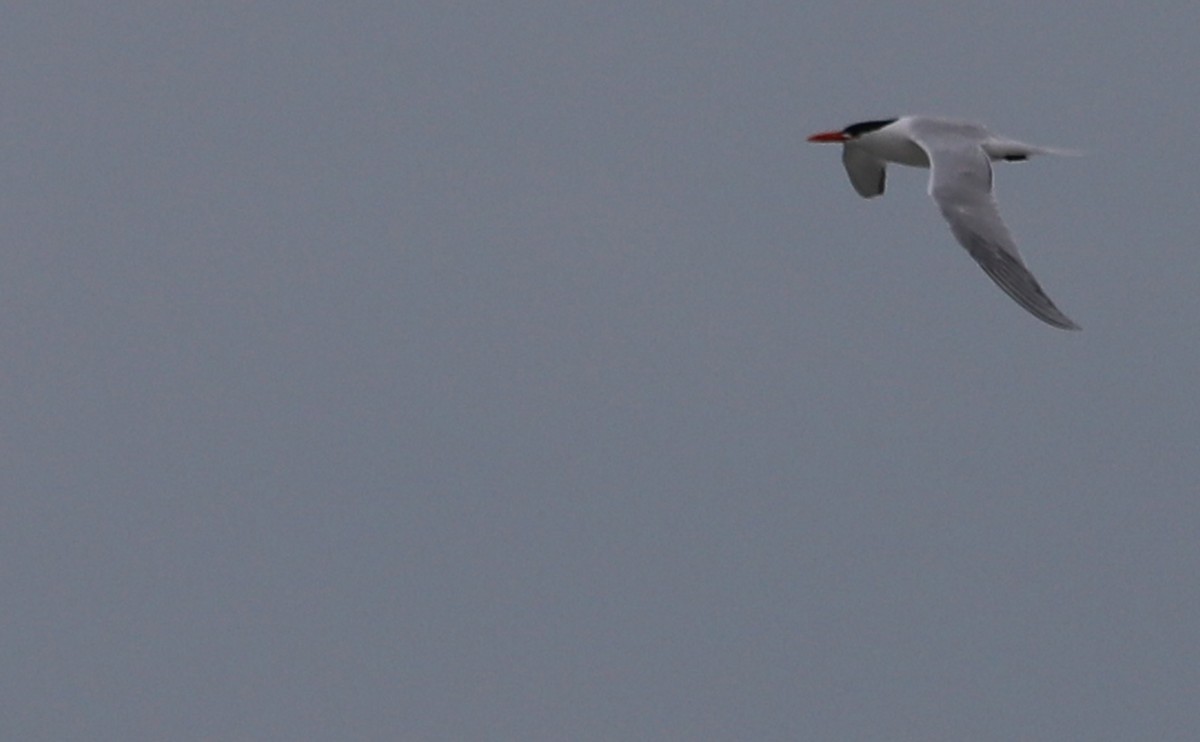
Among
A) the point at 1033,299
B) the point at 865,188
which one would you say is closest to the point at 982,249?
the point at 1033,299

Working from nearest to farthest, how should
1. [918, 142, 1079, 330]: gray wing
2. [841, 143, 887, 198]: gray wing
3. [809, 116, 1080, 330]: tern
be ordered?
1. [918, 142, 1079, 330]: gray wing
2. [809, 116, 1080, 330]: tern
3. [841, 143, 887, 198]: gray wing

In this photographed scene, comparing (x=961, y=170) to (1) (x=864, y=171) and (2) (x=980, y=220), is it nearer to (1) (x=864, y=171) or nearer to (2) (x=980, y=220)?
(2) (x=980, y=220)

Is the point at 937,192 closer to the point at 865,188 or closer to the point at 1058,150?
the point at 1058,150

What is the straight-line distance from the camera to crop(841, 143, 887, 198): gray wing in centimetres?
4406

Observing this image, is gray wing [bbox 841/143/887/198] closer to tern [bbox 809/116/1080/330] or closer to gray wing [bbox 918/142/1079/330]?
tern [bbox 809/116/1080/330]

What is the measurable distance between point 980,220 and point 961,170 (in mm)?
1914

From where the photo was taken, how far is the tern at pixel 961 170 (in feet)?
115

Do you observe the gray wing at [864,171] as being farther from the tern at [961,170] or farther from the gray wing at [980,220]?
the gray wing at [980,220]

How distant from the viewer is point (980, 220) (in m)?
36.6

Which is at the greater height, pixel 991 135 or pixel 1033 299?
pixel 991 135

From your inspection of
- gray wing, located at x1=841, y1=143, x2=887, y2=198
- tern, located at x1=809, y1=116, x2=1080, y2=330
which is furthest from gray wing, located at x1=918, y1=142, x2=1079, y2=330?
gray wing, located at x1=841, y1=143, x2=887, y2=198

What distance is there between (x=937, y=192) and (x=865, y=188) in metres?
6.99

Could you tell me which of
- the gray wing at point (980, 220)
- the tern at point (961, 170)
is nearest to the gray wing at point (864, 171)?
the tern at point (961, 170)

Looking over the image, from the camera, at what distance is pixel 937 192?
3750 centimetres
